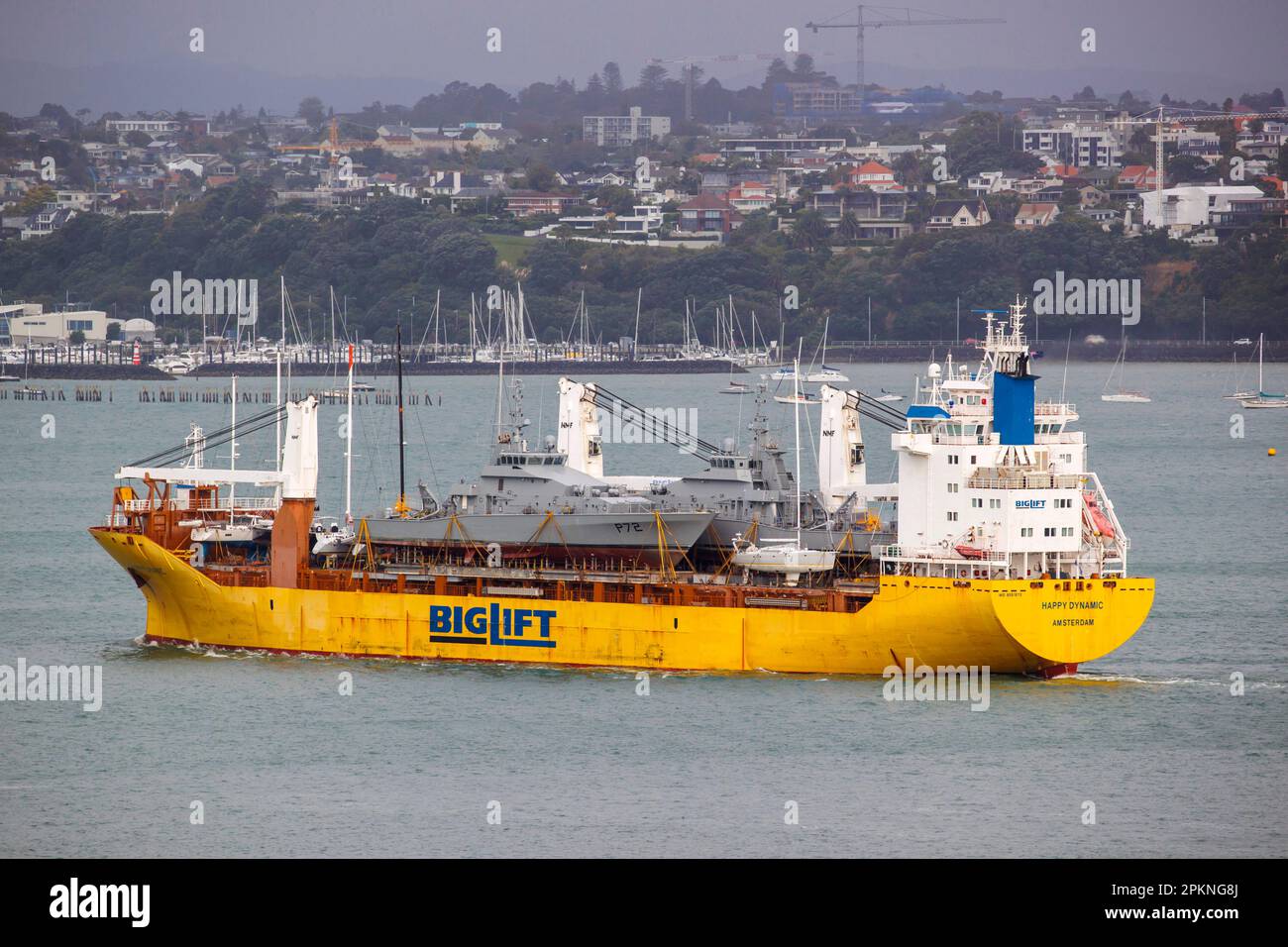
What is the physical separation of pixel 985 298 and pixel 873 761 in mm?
149051

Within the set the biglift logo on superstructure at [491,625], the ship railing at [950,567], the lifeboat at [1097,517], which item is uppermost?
the lifeboat at [1097,517]

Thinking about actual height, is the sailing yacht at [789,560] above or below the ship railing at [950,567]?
below

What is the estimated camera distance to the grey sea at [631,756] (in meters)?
40.9

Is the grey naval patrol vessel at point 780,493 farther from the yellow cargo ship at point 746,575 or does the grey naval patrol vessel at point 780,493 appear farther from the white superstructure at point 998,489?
the white superstructure at point 998,489

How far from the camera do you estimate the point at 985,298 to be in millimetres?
190875

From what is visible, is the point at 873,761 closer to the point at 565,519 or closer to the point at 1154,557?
the point at 565,519

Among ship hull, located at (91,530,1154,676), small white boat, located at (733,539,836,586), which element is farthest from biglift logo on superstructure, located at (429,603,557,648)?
small white boat, located at (733,539,836,586)

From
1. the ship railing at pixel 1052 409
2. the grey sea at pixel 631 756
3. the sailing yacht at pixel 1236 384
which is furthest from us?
the sailing yacht at pixel 1236 384

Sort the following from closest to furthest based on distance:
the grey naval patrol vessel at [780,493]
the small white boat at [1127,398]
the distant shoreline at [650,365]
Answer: the grey naval patrol vessel at [780,493], the small white boat at [1127,398], the distant shoreline at [650,365]

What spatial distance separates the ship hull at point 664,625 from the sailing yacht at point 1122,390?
322 ft

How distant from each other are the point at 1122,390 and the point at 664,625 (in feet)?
364

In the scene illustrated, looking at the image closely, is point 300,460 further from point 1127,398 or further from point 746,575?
point 1127,398

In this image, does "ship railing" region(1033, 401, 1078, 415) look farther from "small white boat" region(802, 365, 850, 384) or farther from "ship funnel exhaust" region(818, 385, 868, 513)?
"small white boat" region(802, 365, 850, 384)

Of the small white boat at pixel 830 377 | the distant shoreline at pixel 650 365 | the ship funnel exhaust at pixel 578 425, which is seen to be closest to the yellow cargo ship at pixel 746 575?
the ship funnel exhaust at pixel 578 425
